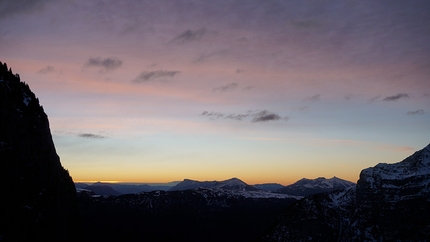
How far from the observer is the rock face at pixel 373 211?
106500mm

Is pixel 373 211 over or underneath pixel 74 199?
underneath

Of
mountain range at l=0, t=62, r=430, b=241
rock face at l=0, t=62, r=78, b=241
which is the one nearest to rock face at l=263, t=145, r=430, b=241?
mountain range at l=0, t=62, r=430, b=241

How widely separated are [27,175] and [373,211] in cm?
11148

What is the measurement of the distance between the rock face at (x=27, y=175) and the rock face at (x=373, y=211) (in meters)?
86.0

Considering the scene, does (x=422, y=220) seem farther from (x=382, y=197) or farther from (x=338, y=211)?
(x=338, y=211)

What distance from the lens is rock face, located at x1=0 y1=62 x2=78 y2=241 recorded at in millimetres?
53531

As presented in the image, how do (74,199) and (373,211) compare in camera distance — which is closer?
(74,199)

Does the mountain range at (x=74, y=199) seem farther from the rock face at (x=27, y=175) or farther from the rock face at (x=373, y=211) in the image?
the rock face at (x=373, y=211)

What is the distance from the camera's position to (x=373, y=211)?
383 feet

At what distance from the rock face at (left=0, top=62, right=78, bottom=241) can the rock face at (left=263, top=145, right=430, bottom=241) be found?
86.0 metres

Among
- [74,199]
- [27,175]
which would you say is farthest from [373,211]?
[27,175]

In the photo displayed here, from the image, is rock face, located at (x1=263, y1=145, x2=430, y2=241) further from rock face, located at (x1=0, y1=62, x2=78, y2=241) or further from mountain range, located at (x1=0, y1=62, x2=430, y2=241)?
rock face, located at (x1=0, y1=62, x2=78, y2=241)

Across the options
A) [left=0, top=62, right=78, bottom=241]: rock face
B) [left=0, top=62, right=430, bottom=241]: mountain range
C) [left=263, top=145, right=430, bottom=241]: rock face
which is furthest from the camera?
[left=263, top=145, right=430, bottom=241]: rock face

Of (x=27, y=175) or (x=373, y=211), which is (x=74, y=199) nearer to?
(x=27, y=175)
